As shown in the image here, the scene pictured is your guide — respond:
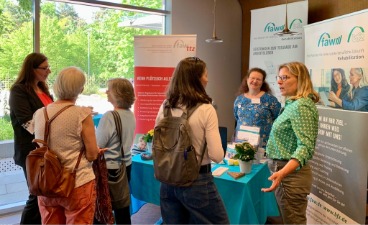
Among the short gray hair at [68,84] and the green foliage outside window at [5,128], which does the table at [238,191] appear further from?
the green foliage outside window at [5,128]

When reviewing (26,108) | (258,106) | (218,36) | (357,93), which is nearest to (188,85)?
(26,108)

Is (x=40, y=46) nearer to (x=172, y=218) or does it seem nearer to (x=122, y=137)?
(x=122, y=137)

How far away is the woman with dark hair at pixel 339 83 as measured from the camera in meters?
3.27

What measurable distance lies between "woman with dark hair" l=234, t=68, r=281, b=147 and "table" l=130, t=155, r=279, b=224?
727mm

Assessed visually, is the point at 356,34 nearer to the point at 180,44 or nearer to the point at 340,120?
the point at 340,120

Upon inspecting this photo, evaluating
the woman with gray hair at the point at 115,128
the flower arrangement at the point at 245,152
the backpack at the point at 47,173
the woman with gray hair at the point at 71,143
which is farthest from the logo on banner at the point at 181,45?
the backpack at the point at 47,173

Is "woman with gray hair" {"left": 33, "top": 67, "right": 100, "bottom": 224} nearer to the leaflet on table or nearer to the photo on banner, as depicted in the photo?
the leaflet on table

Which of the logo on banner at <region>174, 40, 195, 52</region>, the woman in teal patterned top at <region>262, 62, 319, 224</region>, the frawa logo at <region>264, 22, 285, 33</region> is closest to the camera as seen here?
the woman in teal patterned top at <region>262, 62, 319, 224</region>

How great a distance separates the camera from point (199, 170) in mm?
1462

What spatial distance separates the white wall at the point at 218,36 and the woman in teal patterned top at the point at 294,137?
10.3 ft

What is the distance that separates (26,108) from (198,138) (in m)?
1.25

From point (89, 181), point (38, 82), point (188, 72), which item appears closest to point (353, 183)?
point (188, 72)

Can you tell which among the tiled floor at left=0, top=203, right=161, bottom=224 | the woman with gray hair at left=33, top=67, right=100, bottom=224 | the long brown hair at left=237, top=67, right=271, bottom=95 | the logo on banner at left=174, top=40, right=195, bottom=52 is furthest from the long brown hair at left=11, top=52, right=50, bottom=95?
the long brown hair at left=237, top=67, right=271, bottom=95

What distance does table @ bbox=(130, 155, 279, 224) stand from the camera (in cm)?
198
